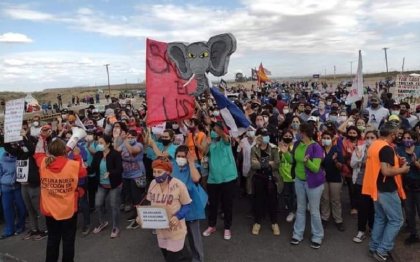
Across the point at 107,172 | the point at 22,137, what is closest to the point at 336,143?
the point at 107,172

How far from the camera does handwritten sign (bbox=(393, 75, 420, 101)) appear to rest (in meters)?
12.9

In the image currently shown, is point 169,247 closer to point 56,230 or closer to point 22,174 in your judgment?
point 56,230

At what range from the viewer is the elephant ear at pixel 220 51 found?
6.12 metres

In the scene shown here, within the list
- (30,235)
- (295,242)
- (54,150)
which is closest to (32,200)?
(30,235)

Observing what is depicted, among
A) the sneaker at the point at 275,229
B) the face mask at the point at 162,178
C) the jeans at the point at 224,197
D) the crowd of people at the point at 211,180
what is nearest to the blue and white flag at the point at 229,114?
the crowd of people at the point at 211,180

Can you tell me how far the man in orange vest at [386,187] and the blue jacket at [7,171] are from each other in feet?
19.8

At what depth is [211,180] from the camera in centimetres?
639

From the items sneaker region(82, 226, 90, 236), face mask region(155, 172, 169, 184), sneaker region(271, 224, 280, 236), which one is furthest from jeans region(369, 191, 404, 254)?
sneaker region(82, 226, 90, 236)

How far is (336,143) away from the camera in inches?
267

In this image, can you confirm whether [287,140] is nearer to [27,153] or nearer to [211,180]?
[211,180]

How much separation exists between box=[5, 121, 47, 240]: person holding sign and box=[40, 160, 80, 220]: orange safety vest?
81.3 inches

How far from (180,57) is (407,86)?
957cm

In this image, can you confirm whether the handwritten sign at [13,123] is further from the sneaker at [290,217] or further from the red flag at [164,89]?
the sneaker at [290,217]

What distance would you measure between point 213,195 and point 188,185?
1.43 meters
